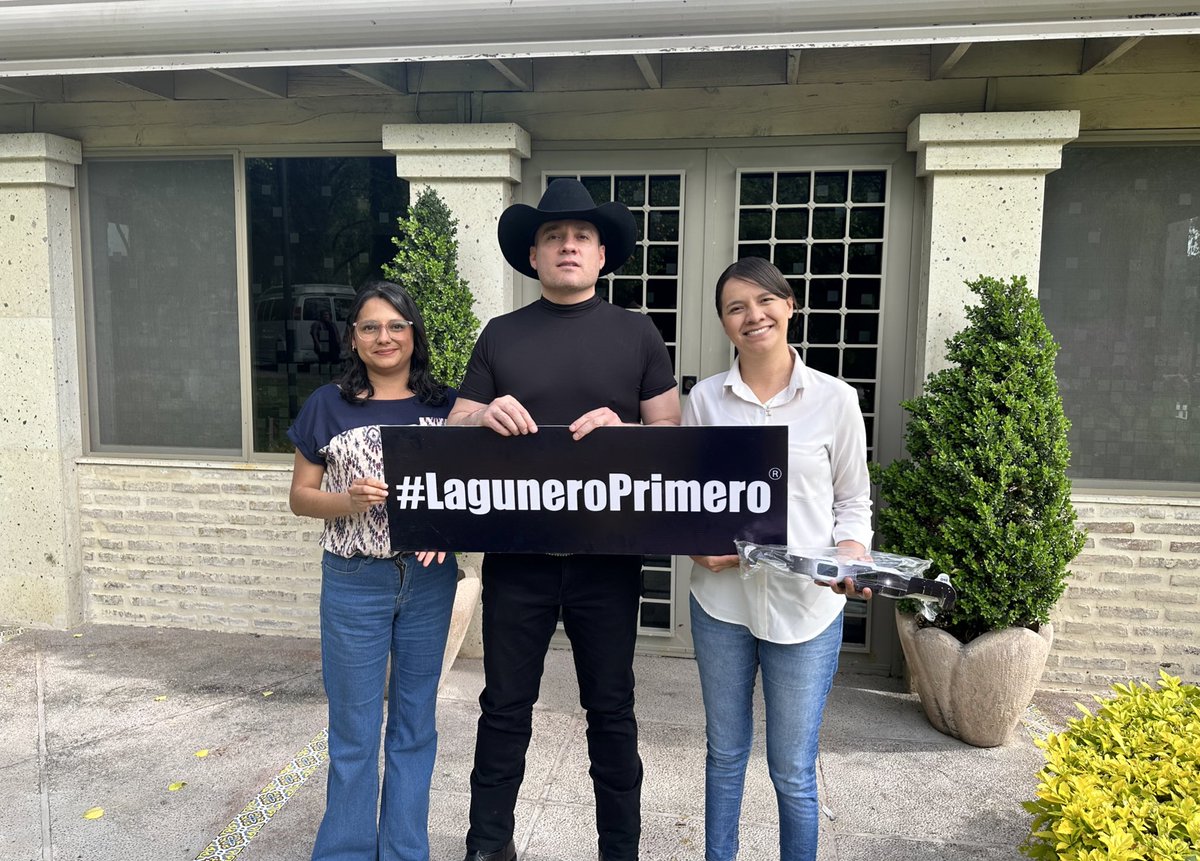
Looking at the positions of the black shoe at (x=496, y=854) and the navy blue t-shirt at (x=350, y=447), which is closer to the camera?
the navy blue t-shirt at (x=350, y=447)

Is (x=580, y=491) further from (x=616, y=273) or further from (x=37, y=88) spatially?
(x=37, y=88)

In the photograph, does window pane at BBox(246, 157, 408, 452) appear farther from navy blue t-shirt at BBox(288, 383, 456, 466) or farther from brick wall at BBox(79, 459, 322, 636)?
navy blue t-shirt at BBox(288, 383, 456, 466)

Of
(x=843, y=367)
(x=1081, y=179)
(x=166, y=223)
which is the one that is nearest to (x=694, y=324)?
(x=843, y=367)

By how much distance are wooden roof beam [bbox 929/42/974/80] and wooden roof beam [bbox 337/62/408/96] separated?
2710 millimetres

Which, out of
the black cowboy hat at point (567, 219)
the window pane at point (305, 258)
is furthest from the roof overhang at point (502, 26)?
the window pane at point (305, 258)

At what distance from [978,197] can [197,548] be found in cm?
481

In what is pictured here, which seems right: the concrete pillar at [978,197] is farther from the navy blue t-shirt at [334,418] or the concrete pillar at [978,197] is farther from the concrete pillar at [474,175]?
the navy blue t-shirt at [334,418]

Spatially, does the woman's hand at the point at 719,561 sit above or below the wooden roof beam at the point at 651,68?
below

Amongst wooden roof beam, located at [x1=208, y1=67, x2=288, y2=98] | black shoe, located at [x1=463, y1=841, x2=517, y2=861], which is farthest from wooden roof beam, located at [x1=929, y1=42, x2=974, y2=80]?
black shoe, located at [x1=463, y1=841, x2=517, y2=861]

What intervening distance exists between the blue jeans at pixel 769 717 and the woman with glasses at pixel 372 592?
0.87 m

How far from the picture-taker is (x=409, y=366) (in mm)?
2686

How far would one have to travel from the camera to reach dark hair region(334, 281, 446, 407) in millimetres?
2588

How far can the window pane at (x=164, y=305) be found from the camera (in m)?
5.21

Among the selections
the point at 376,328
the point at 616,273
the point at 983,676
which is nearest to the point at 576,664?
the point at 376,328
